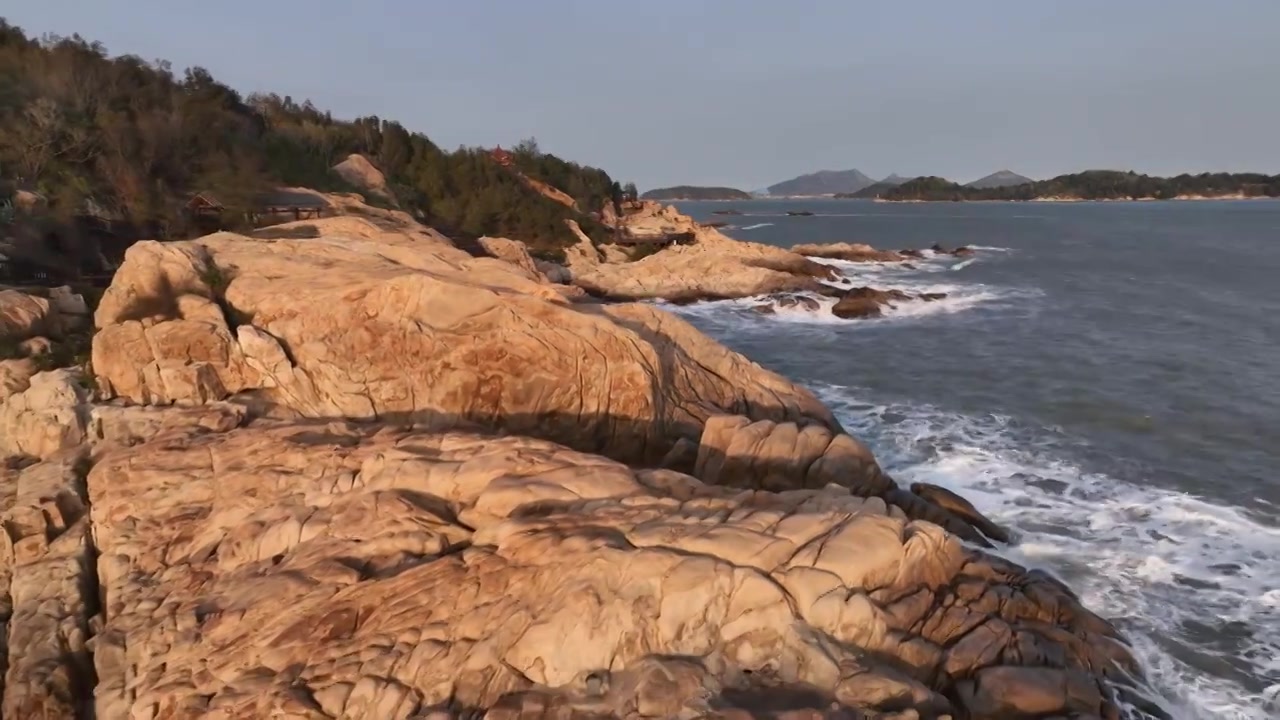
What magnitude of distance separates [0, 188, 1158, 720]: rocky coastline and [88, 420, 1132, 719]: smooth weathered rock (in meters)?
0.03

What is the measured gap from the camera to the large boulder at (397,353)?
13.3 meters

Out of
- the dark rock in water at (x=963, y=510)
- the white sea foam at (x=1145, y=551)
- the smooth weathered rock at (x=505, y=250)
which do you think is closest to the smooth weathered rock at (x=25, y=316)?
the dark rock in water at (x=963, y=510)

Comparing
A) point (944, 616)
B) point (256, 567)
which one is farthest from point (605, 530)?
point (256, 567)

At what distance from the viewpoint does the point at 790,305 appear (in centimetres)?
3966

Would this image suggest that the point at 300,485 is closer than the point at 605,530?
No

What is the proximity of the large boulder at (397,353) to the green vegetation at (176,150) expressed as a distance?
14.0m

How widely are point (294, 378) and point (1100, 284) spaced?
49865mm

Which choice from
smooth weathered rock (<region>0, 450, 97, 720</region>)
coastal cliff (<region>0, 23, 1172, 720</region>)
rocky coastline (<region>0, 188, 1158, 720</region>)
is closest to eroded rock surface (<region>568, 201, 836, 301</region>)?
coastal cliff (<region>0, 23, 1172, 720</region>)

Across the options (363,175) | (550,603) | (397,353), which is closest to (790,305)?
(363,175)

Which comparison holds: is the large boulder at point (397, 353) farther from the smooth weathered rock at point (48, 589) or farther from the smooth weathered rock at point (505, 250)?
the smooth weathered rock at point (505, 250)

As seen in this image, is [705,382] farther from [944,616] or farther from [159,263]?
[159,263]

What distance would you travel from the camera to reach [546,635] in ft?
23.5

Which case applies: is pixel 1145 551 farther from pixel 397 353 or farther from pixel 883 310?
pixel 883 310

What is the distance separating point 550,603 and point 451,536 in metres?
1.94
